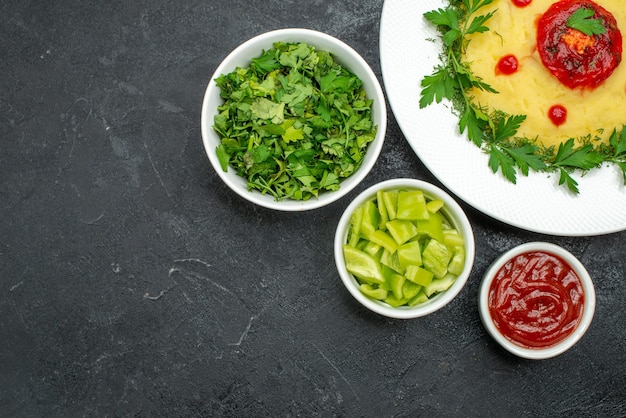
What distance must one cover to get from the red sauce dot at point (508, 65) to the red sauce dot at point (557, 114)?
25 cm

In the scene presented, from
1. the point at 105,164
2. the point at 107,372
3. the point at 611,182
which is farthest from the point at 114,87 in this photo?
the point at 611,182

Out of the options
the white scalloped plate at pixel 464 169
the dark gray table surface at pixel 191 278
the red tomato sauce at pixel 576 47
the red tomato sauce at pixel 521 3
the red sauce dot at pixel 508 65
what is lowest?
the dark gray table surface at pixel 191 278

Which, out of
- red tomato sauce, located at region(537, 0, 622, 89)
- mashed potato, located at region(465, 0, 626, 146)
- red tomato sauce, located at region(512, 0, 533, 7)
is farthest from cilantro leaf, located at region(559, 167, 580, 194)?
red tomato sauce, located at region(512, 0, 533, 7)

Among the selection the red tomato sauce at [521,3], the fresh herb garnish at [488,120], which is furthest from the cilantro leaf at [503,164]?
the red tomato sauce at [521,3]

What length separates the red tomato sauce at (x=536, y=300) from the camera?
264 cm

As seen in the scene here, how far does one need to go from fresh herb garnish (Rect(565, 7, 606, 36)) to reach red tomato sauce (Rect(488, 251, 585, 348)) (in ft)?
3.18

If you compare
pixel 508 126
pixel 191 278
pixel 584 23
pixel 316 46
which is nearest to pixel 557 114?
pixel 508 126

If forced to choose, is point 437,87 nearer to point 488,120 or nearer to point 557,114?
point 488,120

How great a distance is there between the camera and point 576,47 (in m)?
2.59

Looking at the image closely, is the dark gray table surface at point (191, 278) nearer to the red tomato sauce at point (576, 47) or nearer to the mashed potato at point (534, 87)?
the mashed potato at point (534, 87)

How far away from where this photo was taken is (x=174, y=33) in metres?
2.94

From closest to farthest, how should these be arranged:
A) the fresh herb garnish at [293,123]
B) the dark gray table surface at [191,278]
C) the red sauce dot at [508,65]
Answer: the fresh herb garnish at [293,123] < the red sauce dot at [508,65] < the dark gray table surface at [191,278]

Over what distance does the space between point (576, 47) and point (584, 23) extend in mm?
104

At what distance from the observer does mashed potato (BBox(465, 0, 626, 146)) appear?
269 cm
